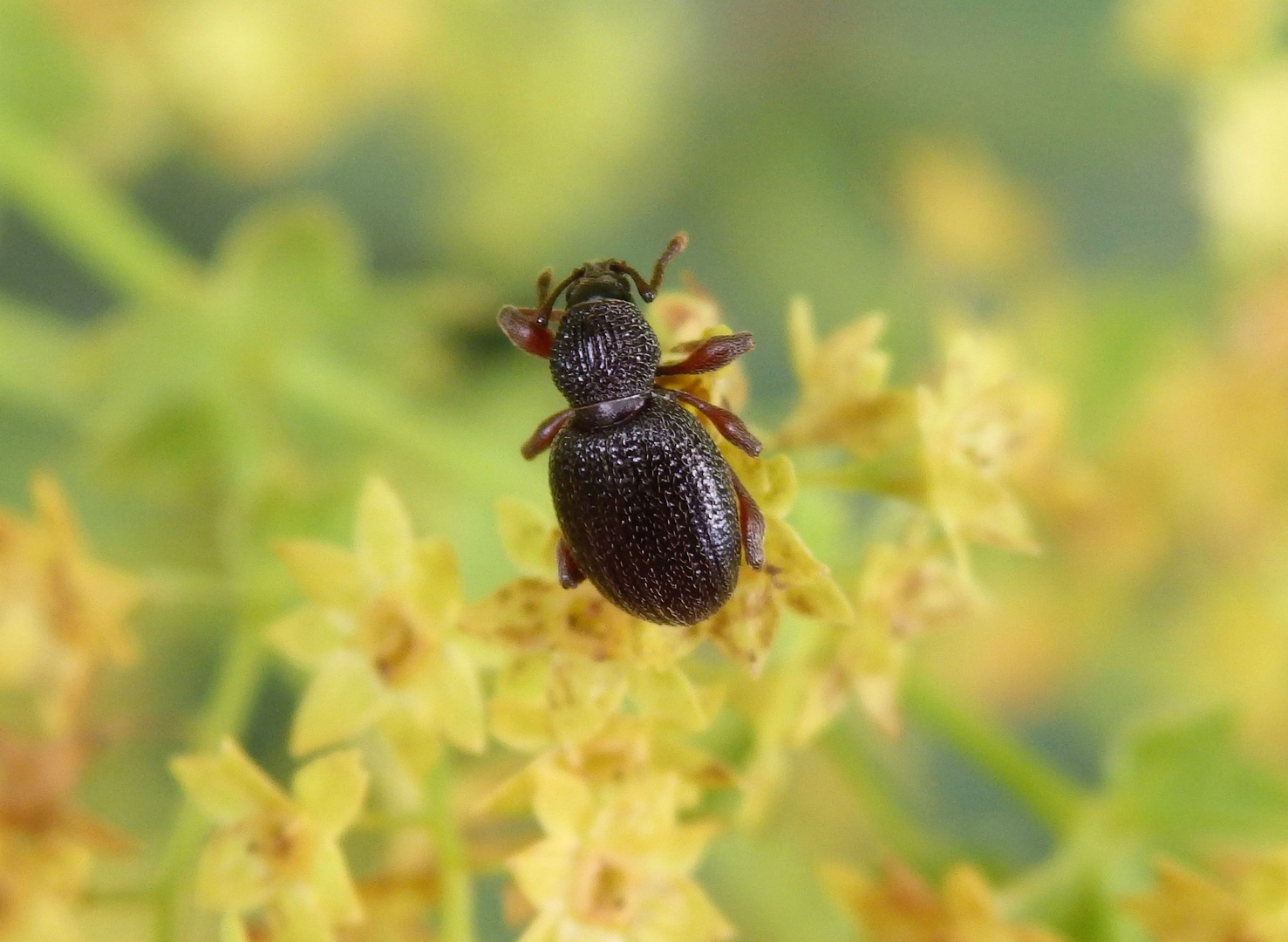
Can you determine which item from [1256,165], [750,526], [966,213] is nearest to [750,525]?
[750,526]

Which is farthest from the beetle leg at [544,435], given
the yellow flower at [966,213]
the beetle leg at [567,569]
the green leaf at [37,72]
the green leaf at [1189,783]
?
the yellow flower at [966,213]

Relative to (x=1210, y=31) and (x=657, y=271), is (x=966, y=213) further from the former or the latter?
(x=657, y=271)

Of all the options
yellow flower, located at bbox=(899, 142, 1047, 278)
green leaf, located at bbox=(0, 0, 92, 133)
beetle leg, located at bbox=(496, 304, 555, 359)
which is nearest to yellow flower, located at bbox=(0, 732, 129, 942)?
beetle leg, located at bbox=(496, 304, 555, 359)

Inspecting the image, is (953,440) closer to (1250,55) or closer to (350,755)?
(350,755)

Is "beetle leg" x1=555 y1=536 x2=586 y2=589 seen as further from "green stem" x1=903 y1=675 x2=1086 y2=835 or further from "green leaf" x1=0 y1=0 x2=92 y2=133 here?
"green leaf" x1=0 y1=0 x2=92 y2=133

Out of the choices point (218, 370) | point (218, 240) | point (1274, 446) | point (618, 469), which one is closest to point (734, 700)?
point (618, 469)

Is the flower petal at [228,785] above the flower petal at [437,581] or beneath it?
beneath

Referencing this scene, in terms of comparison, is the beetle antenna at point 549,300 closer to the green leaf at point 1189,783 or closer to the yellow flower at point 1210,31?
the green leaf at point 1189,783

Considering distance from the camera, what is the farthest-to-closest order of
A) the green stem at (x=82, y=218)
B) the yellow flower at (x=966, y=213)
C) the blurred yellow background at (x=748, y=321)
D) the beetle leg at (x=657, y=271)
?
the yellow flower at (x=966, y=213)
the green stem at (x=82, y=218)
the blurred yellow background at (x=748, y=321)
the beetle leg at (x=657, y=271)
